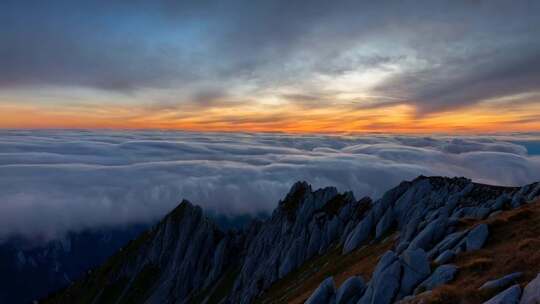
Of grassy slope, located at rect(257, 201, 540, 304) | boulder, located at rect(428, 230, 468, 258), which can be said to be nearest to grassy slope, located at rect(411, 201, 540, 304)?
grassy slope, located at rect(257, 201, 540, 304)

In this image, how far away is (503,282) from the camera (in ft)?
71.4

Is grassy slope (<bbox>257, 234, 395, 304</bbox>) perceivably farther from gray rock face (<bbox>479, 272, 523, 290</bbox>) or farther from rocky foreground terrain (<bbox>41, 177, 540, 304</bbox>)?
gray rock face (<bbox>479, 272, 523, 290</bbox>)

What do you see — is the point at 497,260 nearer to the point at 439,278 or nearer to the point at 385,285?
the point at 439,278

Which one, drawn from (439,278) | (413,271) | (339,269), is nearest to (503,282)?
(439,278)

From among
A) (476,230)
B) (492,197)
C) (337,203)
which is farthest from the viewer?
(337,203)

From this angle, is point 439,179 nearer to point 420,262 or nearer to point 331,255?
point 331,255

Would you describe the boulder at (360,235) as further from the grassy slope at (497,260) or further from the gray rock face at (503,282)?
the gray rock face at (503,282)

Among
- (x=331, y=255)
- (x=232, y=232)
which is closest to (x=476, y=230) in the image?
(x=331, y=255)

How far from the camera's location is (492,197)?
257ft

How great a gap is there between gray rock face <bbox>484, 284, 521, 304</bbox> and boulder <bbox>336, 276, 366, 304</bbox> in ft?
46.9

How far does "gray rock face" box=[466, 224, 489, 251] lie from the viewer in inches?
1264

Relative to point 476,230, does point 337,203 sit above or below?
below

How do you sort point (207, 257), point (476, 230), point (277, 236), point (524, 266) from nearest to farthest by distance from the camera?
point (524, 266) → point (476, 230) → point (277, 236) → point (207, 257)

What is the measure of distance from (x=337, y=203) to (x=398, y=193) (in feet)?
131
